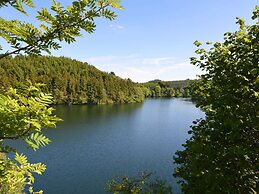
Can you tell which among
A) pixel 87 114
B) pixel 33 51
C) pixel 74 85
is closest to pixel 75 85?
pixel 74 85

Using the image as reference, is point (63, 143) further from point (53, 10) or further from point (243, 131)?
point (53, 10)

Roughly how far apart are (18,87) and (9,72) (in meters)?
125

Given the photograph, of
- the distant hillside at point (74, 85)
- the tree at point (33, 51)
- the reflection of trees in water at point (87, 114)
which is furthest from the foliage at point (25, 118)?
the distant hillside at point (74, 85)

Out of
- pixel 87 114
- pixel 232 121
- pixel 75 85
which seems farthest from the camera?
pixel 75 85

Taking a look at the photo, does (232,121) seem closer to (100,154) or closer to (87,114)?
(100,154)

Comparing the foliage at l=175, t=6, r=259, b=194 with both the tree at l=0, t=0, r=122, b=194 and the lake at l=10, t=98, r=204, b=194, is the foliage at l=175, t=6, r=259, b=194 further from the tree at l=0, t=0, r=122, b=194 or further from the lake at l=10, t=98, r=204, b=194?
the lake at l=10, t=98, r=204, b=194

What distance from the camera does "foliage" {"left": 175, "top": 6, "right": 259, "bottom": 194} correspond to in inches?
321

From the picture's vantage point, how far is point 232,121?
789 centimetres

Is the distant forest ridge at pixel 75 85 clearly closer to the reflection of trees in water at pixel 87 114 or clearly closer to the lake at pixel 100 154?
the reflection of trees in water at pixel 87 114

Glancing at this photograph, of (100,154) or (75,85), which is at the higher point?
(75,85)

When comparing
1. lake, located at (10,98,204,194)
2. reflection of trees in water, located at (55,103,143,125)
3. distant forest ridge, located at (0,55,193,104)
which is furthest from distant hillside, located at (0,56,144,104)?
lake, located at (10,98,204,194)

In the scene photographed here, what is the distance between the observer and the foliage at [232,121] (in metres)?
8.16

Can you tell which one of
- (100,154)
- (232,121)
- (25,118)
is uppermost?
(25,118)

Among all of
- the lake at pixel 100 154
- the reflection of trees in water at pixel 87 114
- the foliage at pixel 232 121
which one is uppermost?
the foliage at pixel 232 121
